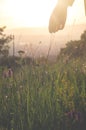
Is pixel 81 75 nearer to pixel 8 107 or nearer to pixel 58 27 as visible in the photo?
pixel 8 107

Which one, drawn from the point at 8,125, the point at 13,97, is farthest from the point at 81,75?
the point at 8,125

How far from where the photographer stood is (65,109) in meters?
2.72

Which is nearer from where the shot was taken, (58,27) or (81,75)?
(58,27)

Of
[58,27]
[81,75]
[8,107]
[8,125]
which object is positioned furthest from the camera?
[81,75]

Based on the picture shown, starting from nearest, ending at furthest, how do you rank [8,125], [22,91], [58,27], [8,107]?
[58,27] → [8,125] → [8,107] → [22,91]

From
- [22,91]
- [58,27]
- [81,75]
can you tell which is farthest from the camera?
[81,75]

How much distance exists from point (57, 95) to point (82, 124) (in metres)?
0.42

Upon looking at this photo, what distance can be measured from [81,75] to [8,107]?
119 cm

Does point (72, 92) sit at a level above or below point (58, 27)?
below

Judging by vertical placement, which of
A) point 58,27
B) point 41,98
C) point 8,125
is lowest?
point 8,125

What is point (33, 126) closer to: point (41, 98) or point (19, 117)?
point (19, 117)

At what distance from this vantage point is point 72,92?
3.00 meters

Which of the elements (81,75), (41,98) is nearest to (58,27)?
(41,98)

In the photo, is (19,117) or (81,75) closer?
(19,117)
